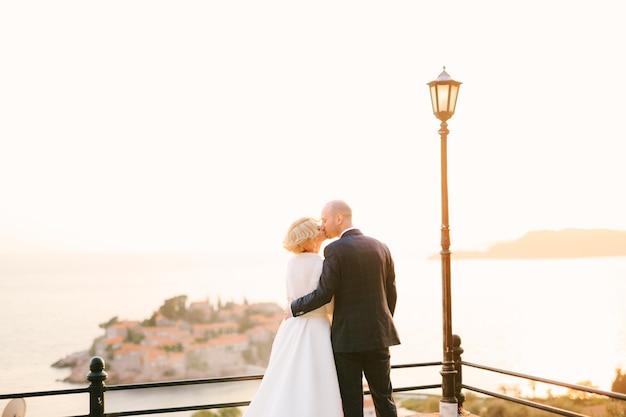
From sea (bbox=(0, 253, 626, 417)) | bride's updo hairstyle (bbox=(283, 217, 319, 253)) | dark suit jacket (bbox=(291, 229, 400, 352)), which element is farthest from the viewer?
sea (bbox=(0, 253, 626, 417))

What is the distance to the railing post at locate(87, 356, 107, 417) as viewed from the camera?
5.48 m

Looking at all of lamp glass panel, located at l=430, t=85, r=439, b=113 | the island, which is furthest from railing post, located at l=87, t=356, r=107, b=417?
the island

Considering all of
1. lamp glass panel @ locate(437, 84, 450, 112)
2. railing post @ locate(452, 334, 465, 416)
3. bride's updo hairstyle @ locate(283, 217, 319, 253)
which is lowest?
railing post @ locate(452, 334, 465, 416)

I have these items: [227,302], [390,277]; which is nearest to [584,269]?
[227,302]

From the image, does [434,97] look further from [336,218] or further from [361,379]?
[361,379]

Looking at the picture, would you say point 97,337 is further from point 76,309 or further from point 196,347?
point 196,347

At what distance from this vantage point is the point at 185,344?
3059 inches

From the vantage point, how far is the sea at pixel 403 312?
64250 millimetres

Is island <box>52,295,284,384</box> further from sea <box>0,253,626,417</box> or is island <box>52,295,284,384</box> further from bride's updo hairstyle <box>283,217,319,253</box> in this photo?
bride's updo hairstyle <box>283,217,319,253</box>

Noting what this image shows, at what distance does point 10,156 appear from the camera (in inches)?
2116

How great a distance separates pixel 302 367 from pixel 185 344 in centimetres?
7548

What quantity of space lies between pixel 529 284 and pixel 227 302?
1361 inches

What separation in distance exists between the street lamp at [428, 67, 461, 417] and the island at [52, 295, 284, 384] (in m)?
70.8

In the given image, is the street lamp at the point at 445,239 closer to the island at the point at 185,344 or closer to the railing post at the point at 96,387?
the railing post at the point at 96,387
